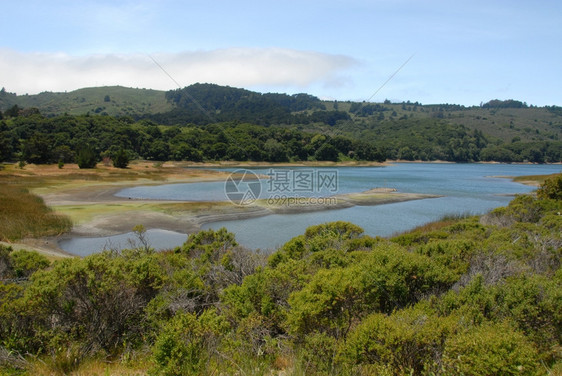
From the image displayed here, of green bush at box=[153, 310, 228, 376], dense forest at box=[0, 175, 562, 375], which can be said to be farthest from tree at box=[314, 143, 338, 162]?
green bush at box=[153, 310, 228, 376]

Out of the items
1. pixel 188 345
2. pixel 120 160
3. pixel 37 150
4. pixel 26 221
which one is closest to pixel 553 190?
pixel 188 345

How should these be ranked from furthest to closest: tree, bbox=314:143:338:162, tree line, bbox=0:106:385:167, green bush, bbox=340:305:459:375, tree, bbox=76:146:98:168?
tree, bbox=314:143:338:162, tree line, bbox=0:106:385:167, tree, bbox=76:146:98:168, green bush, bbox=340:305:459:375

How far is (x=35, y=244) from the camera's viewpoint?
16.5 meters

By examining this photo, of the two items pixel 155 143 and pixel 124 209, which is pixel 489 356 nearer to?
pixel 124 209

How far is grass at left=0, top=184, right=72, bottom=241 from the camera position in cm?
1708

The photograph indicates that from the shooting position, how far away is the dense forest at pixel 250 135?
78500 millimetres

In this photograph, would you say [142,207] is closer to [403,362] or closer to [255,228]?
[255,228]

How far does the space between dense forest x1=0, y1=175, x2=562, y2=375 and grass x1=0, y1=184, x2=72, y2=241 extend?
1227cm

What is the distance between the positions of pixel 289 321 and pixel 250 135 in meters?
102

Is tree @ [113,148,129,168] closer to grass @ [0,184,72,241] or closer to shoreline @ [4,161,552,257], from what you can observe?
shoreline @ [4,161,552,257]

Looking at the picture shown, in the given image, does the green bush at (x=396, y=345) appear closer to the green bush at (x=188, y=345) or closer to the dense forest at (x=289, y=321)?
the dense forest at (x=289, y=321)

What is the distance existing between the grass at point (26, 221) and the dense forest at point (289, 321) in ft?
40.3

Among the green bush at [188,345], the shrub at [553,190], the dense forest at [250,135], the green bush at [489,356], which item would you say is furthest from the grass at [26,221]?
the shrub at [553,190]

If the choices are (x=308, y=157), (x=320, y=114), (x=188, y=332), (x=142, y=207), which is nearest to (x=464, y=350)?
(x=188, y=332)
